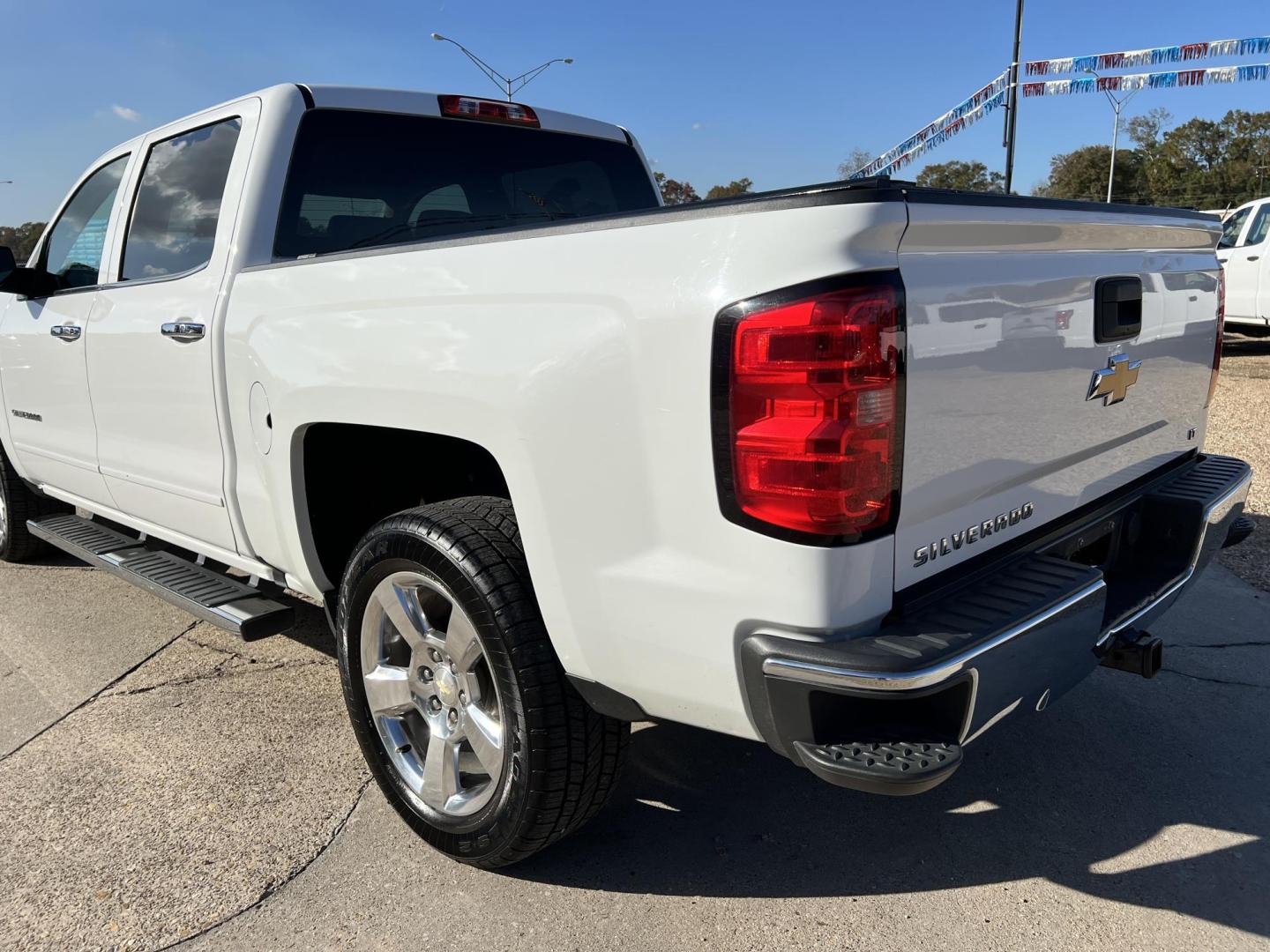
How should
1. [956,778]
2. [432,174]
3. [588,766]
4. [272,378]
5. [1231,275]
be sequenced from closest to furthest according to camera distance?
[588,766] → [272,378] → [956,778] → [432,174] → [1231,275]

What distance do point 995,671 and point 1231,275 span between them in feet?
47.2

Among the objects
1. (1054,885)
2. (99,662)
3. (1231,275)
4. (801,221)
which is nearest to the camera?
(801,221)

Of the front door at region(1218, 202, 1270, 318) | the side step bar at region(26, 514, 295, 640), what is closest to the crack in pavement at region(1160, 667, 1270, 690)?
the side step bar at region(26, 514, 295, 640)

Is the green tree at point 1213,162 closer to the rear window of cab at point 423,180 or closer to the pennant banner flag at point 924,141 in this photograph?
the pennant banner flag at point 924,141

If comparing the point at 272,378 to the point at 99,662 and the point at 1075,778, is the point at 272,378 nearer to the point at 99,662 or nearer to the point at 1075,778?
the point at 99,662

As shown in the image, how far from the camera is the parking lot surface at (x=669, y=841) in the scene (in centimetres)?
227

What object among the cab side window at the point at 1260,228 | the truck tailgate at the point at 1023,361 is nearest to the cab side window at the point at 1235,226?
the cab side window at the point at 1260,228

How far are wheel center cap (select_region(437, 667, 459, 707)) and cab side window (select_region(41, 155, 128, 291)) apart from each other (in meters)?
2.60

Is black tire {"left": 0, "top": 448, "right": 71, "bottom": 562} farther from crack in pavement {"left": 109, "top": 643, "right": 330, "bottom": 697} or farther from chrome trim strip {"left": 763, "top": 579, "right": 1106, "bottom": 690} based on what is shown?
chrome trim strip {"left": 763, "top": 579, "right": 1106, "bottom": 690}

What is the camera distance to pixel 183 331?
306 centimetres

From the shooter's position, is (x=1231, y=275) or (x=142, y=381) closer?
(x=142, y=381)

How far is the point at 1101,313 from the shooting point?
7.65 feet

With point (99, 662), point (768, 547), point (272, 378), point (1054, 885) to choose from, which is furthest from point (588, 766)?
point (99, 662)

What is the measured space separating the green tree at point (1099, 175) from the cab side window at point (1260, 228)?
190 ft
